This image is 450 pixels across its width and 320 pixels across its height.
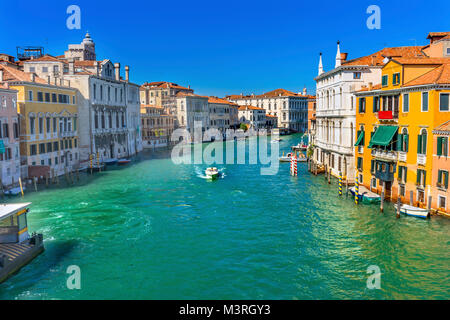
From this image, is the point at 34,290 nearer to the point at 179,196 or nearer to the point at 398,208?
the point at 179,196

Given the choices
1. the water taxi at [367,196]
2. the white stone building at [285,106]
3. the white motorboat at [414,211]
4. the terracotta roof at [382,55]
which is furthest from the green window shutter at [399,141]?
the white stone building at [285,106]

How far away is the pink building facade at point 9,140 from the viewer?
26.0 metres

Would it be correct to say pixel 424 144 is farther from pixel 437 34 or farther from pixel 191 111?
pixel 191 111

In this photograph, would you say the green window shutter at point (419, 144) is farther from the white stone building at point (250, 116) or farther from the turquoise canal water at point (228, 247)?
the white stone building at point (250, 116)

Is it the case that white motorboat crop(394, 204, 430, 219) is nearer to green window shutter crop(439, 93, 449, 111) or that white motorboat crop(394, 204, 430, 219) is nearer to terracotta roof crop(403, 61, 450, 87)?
green window shutter crop(439, 93, 449, 111)

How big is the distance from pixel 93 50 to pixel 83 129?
21.8m

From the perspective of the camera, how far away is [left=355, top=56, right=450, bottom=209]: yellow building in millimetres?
18750

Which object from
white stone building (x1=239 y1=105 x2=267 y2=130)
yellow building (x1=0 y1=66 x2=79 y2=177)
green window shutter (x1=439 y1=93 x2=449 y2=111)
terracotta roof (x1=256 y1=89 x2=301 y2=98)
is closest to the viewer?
green window shutter (x1=439 y1=93 x2=449 y2=111)

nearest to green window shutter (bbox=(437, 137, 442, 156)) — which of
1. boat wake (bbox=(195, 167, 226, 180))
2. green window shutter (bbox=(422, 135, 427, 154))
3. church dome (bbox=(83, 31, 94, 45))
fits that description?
green window shutter (bbox=(422, 135, 427, 154))

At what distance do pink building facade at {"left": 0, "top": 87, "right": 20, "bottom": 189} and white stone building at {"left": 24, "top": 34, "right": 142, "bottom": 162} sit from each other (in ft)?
22.3

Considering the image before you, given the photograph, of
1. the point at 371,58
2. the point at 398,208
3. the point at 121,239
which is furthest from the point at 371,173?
the point at 121,239

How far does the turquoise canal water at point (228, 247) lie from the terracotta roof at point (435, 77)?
21.0 feet

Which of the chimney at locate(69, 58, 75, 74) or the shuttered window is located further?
the chimney at locate(69, 58, 75, 74)

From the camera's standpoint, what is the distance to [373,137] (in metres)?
22.8
